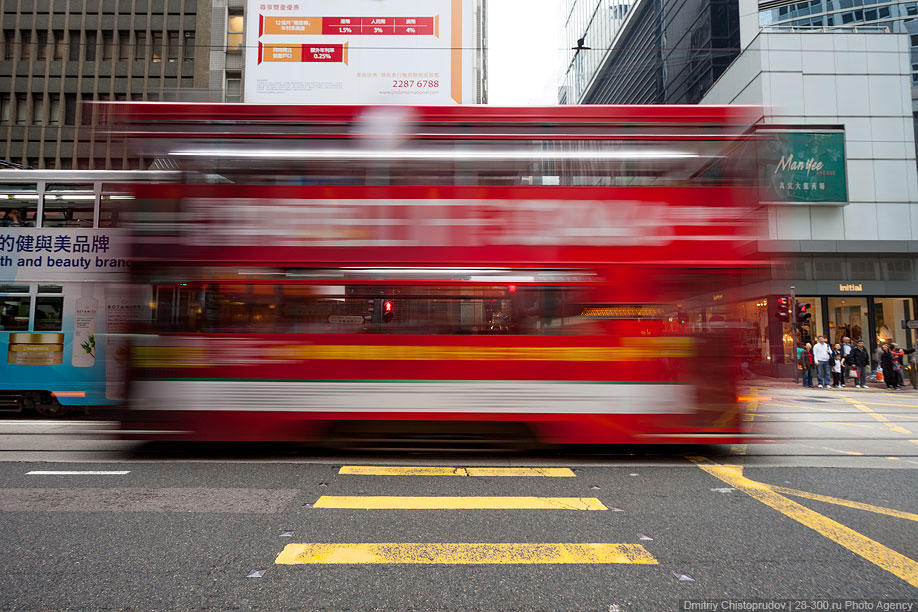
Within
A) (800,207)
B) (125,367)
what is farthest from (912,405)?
(125,367)

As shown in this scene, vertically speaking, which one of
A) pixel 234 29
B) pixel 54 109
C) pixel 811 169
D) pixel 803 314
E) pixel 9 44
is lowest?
pixel 803 314

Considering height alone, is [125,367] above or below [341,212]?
below

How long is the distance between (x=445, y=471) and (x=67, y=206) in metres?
8.29

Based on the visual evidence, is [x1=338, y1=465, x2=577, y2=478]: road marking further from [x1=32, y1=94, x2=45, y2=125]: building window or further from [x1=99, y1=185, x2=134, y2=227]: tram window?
[x1=32, y1=94, x2=45, y2=125]: building window

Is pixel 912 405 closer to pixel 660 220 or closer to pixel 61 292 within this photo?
pixel 660 220

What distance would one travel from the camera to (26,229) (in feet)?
28.1

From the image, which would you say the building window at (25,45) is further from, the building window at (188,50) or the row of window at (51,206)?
the row of window at (51,206)

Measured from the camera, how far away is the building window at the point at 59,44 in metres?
25.7

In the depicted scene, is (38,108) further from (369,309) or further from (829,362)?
(829,362)

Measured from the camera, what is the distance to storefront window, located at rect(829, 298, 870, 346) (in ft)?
69.8

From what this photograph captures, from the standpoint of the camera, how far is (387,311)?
5633 millimetres

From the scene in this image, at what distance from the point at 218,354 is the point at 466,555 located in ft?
12.6

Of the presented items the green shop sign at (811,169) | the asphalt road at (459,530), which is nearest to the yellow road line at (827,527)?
the asphalt road at (459,530)

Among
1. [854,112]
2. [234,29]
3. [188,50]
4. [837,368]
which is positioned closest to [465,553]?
[837,368]
